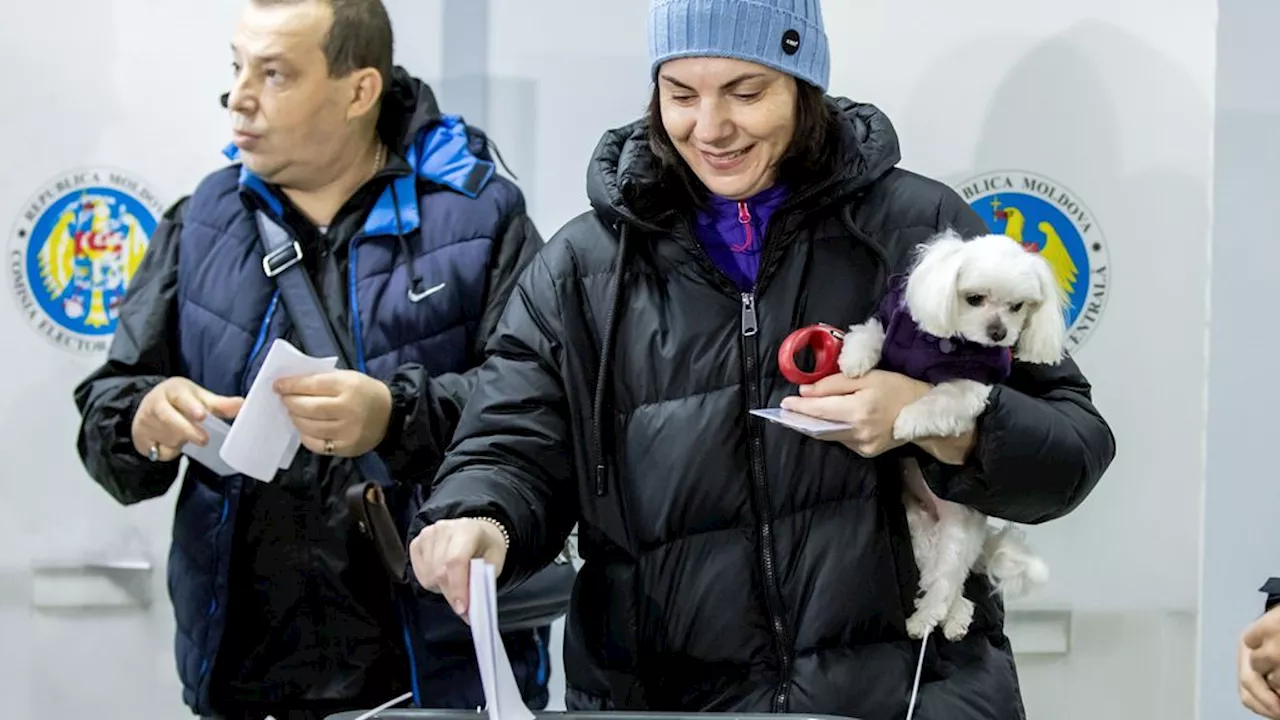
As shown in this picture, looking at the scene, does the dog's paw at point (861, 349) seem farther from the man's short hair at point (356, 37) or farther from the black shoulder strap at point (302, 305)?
the man's short hair at point (356, 37)

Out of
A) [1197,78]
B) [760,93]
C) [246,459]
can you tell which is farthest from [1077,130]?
[246,459]

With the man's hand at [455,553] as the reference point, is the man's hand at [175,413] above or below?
above

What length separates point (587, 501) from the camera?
173cm

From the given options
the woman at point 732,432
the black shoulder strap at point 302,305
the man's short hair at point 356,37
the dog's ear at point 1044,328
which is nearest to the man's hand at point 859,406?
the woman at point 732,432

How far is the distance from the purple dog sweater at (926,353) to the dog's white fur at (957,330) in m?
0.01

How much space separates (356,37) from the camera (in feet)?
7.98

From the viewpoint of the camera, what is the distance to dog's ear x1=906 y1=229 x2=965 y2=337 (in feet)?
5.29

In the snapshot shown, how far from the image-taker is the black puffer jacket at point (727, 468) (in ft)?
5.31

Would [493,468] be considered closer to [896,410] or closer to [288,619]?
[896,410]

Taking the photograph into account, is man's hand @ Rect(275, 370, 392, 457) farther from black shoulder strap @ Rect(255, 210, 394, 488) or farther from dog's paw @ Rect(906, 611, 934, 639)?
dog's paw @ Rect(906, 611, 934, 639)

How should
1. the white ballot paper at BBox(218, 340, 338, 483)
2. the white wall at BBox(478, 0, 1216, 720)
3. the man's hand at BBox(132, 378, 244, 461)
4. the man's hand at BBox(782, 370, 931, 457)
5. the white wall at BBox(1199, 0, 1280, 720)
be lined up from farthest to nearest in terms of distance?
the white wall at BBox(478, 0, 1216, 720), the white wall at BBox(1199, 0, 1280, 720), the man's hand at BBox(132, 378, 244, 461), the white ballot paper at BBox(218, 340, 338, 483), the man's hand at BBox(782, 370, 931, 457)

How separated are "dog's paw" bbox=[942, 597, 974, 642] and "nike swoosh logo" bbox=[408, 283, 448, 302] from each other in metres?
0.99

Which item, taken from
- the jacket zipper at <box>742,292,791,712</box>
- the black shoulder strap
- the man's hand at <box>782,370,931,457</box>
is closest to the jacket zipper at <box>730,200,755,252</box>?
the jacket zipper at <box>742,292,791,712</box>

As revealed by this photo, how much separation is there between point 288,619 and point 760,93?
3.74 ft
